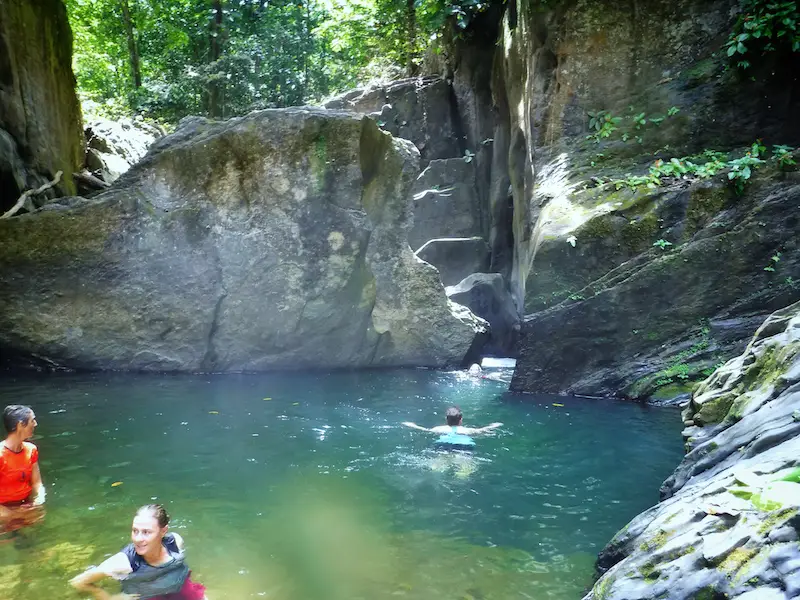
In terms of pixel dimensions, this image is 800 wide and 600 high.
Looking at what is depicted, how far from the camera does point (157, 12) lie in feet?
75.6

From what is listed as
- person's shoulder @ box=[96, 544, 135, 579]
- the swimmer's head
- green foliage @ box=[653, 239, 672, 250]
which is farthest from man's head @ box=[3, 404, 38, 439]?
green foliage @ box=[653, 239, 672, 250]

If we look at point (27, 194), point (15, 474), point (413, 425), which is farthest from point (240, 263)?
point (15, 474)

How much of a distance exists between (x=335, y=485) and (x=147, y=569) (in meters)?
2.94

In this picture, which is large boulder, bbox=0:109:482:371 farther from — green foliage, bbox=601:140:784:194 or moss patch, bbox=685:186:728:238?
moss patch, bbox=685:186:728:238

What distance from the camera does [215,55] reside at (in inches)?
845

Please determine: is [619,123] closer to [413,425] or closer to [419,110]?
[413,425]

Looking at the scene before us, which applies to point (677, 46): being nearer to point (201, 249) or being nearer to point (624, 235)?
point (624, 235)

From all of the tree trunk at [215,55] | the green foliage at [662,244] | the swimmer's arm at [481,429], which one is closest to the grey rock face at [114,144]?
the tree trunk at [215,55]

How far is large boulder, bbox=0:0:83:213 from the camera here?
11.8 m

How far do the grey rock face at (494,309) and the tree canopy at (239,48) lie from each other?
7510 mm

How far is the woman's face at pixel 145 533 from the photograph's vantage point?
3.80 meters

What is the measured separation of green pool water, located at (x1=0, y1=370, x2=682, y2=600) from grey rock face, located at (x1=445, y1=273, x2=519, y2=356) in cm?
469

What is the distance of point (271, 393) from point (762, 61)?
33.5 ft

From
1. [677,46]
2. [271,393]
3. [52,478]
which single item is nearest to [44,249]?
[271,393]
